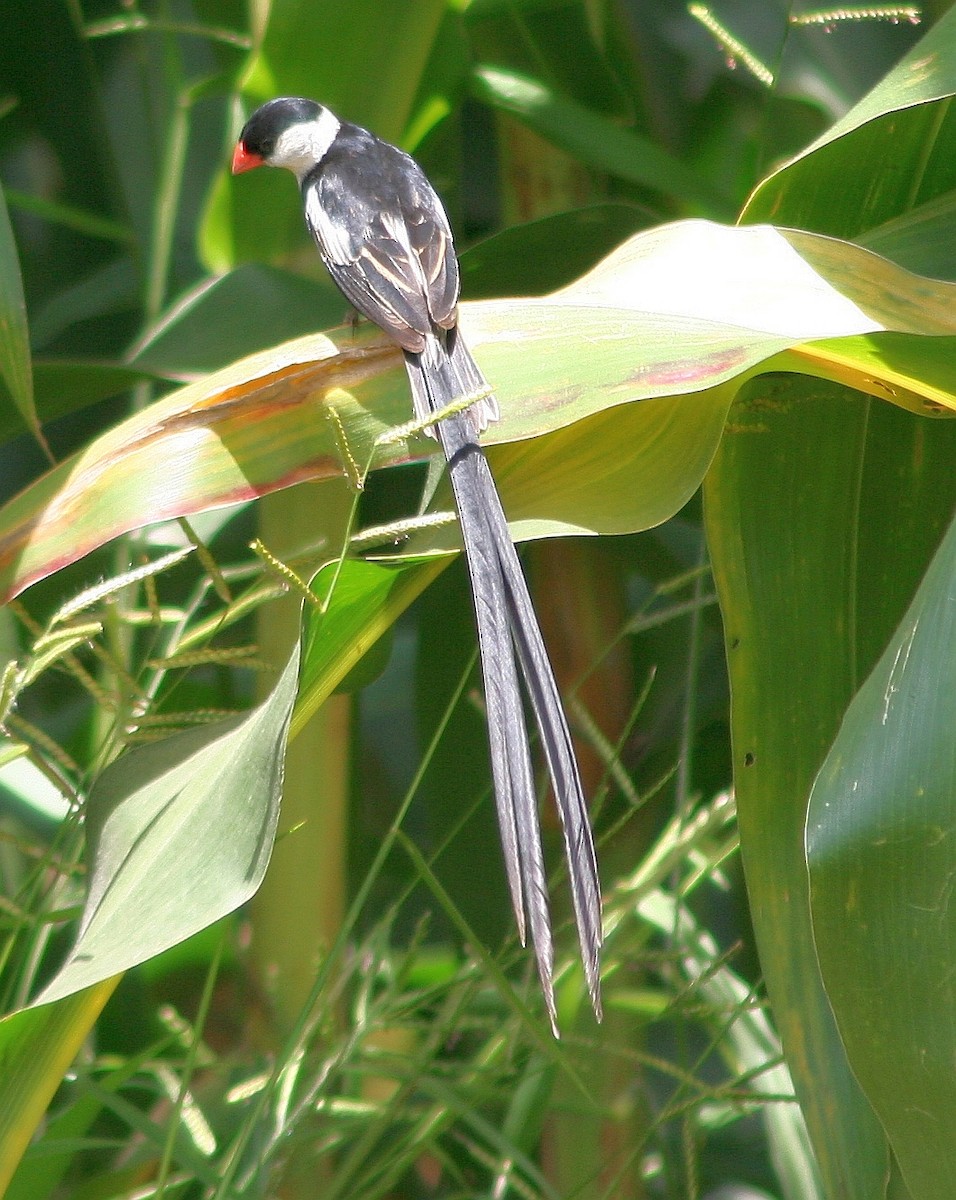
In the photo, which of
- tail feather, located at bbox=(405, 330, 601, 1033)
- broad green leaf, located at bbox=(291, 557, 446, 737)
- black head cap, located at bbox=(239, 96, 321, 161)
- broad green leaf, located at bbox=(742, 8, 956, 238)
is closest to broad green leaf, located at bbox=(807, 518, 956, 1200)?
tail feather, located at bbox=(405, 330, 601, 1033)

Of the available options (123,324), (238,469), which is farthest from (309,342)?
(123,324)

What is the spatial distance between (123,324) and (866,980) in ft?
3.73

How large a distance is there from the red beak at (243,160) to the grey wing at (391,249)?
2.4 inches

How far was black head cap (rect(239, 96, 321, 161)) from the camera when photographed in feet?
3.22

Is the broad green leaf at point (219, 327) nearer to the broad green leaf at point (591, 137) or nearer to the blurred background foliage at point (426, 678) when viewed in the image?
the blurred background foliage at point (426, 678)

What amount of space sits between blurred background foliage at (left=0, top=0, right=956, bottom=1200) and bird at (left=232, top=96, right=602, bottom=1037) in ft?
0.21

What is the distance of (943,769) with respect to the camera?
1.54 ft

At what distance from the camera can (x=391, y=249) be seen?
3.01ft

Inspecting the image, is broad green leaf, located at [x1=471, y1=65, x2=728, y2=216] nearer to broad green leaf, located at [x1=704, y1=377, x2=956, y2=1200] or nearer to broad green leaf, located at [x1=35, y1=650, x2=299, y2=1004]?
broad green leaf, located at [x1=704, y1=377, x2=956, y2=1200]

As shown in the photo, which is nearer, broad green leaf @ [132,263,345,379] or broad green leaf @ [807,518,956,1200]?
broad green leaf @ [807,518,956,1200]

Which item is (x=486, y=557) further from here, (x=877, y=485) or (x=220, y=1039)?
(x=220, y=1039)

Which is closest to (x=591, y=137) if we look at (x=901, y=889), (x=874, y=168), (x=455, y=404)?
(x=874, y=168)

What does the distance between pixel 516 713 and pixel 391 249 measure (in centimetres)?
53

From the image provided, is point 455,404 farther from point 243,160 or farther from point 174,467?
point 243,160
